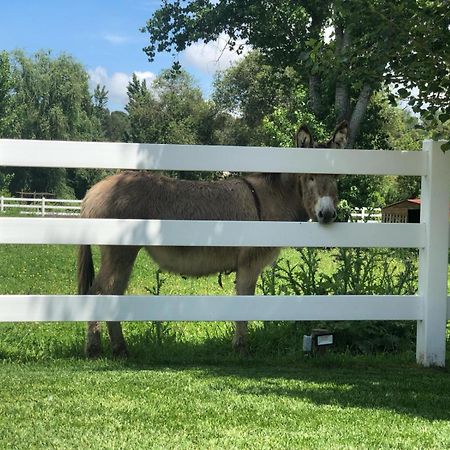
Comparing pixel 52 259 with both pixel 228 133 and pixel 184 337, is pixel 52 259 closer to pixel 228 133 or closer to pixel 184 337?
pixel 184 337

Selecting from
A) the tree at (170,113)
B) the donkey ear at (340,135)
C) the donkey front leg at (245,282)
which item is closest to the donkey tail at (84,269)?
the donkey front leg at (245,282)

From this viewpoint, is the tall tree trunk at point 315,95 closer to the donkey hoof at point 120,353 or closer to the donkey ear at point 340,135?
the donkey ear at point 340,135

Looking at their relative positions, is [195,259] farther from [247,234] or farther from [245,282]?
[247,234]

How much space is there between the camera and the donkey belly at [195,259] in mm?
5539

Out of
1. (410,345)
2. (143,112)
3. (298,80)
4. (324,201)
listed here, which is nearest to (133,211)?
(324,201)

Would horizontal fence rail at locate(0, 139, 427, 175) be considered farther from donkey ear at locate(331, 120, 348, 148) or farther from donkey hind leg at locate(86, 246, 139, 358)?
donkey hind leg at locate(86, 246, 139, 358)

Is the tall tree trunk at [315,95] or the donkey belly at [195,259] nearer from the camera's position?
the donkey belly at [195,259]

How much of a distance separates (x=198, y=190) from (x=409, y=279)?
255 cm

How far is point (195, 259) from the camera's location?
564 centimetres

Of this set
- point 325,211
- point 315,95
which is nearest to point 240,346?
point 325,211

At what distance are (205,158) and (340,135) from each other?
4.71ft

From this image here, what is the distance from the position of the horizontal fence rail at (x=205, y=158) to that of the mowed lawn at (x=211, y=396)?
1.59 metres

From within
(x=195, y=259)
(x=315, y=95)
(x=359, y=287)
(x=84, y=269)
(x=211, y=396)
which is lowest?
(x=211, y=396)

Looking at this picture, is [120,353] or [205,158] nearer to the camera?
[205,158]
